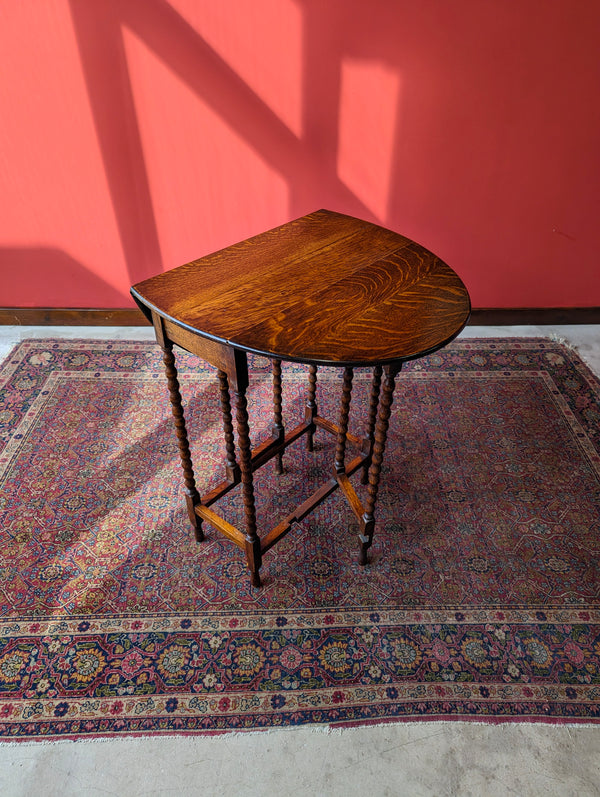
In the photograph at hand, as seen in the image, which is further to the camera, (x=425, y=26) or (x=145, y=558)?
(x=425, y=26)

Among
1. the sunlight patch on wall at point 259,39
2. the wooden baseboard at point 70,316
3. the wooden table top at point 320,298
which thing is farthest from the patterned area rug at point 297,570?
the sunlight patch on wall at point 259,39

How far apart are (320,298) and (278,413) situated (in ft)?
2.56

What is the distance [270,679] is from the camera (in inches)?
70.2

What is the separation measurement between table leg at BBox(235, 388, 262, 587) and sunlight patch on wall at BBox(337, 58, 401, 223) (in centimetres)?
170

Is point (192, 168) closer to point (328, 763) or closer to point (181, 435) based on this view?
point (181, 435)

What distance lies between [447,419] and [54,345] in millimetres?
2284

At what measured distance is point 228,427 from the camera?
6.55 ft

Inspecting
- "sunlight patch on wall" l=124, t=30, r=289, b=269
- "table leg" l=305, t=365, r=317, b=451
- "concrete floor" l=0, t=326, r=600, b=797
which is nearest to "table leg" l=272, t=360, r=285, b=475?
"table leg" l=305, t=365, r=317, b=451

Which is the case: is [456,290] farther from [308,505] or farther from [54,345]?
[54,345]

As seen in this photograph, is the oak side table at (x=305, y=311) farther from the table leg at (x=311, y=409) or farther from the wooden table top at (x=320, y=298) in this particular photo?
the table leg at (x=311, y=409)

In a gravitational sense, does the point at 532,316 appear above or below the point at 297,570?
above

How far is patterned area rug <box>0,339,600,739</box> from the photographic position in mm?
1749

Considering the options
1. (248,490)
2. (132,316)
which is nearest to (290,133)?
(132,316)

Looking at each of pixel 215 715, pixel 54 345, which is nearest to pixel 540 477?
pixel 215 715
